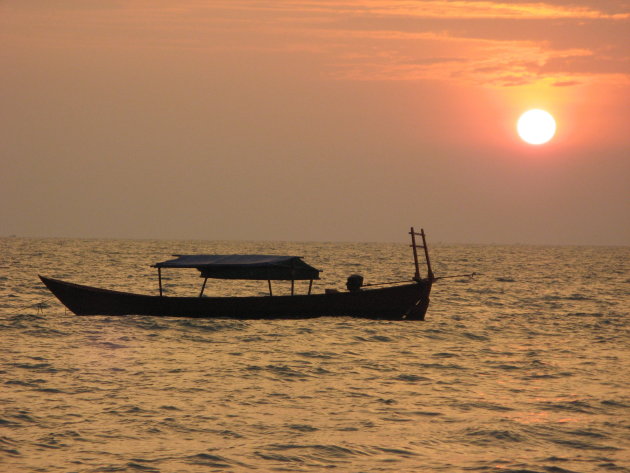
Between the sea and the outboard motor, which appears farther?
the outboard motor

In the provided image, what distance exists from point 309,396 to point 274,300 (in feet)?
37.1

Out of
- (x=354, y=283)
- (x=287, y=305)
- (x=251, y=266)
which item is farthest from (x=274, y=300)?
(x=354, y=283)

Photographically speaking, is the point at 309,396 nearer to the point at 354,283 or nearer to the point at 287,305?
the point at 287,305

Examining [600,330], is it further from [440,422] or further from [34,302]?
[34,302]

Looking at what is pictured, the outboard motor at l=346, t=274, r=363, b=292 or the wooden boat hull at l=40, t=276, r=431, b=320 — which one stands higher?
the outboard motor at l=346, t=274, r=363, b=292

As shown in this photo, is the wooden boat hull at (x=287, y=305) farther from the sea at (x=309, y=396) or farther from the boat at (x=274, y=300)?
the sea at (x=309, y=396)

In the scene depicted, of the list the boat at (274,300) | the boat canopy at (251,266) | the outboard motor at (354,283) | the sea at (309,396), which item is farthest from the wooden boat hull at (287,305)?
the boat canopy at (251,266)

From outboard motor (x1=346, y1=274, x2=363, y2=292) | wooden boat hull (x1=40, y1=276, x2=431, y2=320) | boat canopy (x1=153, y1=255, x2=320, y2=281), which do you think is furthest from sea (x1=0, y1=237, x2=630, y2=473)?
boat canopy (x1=153, y1=255, x2=320, y2=281)

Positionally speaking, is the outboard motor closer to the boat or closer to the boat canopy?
the boat

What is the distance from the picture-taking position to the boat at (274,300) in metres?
29.2

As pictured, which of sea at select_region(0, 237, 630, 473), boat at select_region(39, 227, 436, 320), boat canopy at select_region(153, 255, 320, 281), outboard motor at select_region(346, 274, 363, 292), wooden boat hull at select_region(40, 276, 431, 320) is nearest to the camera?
sea at select_region(0, 237, 630, 473)

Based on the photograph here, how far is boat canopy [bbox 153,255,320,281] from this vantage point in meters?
28.7

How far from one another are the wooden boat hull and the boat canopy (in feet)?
2.70

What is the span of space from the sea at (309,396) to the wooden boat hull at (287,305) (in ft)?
2.18
